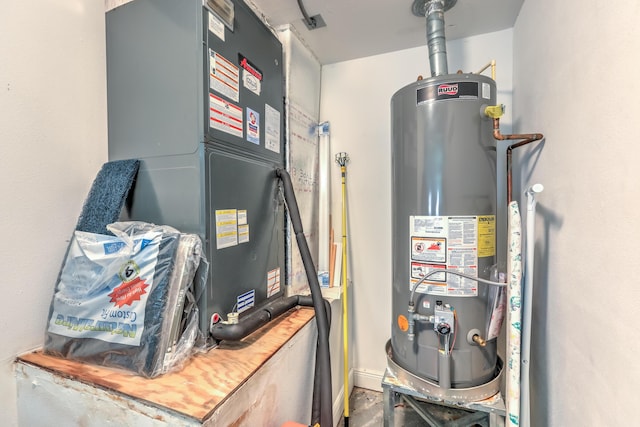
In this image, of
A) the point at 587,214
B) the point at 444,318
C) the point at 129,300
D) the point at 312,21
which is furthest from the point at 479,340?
the point at 312,21

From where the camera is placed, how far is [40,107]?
88 cm

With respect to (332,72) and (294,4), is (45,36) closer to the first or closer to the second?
(294,4)

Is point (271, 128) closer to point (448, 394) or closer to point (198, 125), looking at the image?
point (198, 125)

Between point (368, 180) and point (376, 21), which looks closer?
point (376, 21)

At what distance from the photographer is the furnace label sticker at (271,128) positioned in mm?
1254

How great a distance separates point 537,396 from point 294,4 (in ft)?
6.77

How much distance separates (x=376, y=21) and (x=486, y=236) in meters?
1.26

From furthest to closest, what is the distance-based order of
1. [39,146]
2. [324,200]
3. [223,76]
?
[324,200] < [223,76] < [39,146]

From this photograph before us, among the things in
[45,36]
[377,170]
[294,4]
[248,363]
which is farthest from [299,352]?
[294,4]

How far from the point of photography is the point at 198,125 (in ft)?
2.98

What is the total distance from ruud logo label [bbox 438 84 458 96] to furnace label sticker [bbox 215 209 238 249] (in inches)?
37.4

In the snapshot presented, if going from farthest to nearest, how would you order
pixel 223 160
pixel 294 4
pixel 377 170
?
pixel 377 170, pixel 294 4, pixel 223 160

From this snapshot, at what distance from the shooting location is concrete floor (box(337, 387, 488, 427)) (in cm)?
153

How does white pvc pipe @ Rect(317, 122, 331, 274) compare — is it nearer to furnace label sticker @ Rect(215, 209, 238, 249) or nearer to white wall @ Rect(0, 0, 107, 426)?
furnace label sticker @ Rect(215, 209, 238, 249)
